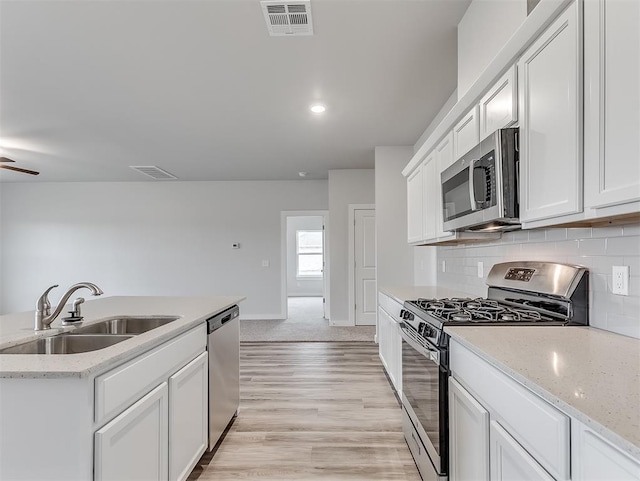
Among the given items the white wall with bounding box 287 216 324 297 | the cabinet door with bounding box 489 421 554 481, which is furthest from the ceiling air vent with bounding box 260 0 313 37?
the white wall with bounding box 287 216 324 297

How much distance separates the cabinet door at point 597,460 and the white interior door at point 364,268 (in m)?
5.46

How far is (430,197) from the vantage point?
10.5 feet

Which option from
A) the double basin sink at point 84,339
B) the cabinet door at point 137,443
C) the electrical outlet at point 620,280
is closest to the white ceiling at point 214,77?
the electrical outlet at point 620,280

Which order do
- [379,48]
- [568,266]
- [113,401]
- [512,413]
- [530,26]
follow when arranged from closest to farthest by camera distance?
[512,413] → [113,401] → [530,26] → [568,266] → [379,48]

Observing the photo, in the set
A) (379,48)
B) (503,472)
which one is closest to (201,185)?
(379,48)

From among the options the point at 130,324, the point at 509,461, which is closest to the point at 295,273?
the point at 130,324

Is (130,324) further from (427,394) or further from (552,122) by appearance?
(552,122)

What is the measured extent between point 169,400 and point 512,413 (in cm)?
142

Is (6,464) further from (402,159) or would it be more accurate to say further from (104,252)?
(104,252)

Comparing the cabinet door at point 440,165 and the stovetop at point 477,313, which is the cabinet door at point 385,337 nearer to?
the cabinet door at point 440,165

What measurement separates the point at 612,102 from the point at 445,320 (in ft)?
3.33

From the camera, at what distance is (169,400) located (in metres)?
1.75

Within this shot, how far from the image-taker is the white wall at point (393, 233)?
16.8 ft

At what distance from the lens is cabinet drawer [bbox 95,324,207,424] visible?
1.25m
